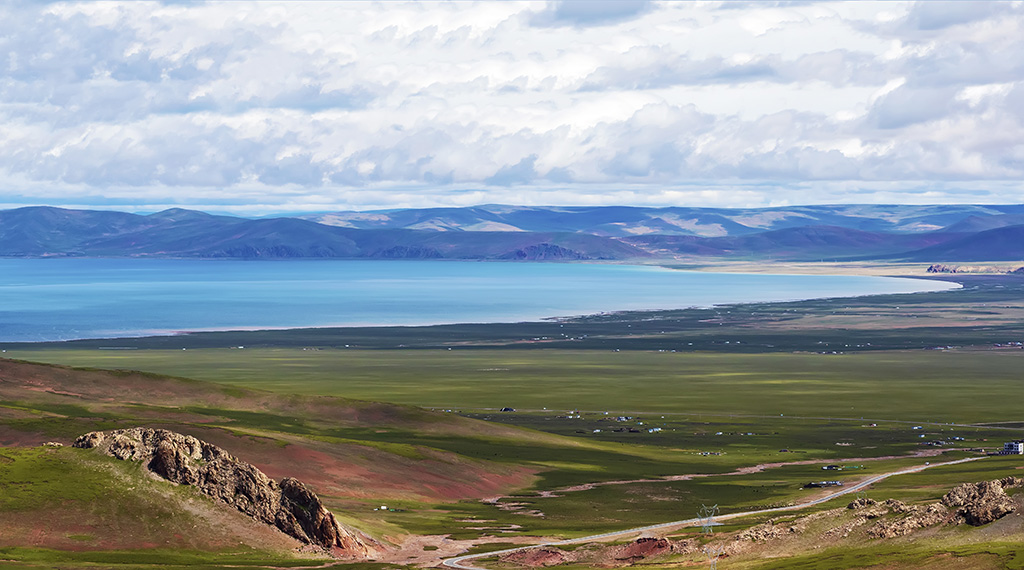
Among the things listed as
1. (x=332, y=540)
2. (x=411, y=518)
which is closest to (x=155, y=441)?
(x=332, y=540)

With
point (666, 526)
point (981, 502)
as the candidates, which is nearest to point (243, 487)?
point (666, 526)

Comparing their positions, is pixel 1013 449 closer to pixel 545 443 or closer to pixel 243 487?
pixel 545 443

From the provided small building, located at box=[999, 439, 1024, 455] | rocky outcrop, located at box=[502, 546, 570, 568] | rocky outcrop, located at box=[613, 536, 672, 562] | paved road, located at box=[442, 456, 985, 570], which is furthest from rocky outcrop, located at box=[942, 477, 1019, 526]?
small building, located at box=[999, 439, 1024, 455]

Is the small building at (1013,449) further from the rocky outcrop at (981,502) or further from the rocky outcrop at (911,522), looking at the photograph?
the rocky outcrop at (911,522)

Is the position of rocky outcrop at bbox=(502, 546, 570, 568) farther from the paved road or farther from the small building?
the small building

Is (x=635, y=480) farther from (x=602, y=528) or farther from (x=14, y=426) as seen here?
(x=14, y=426)
